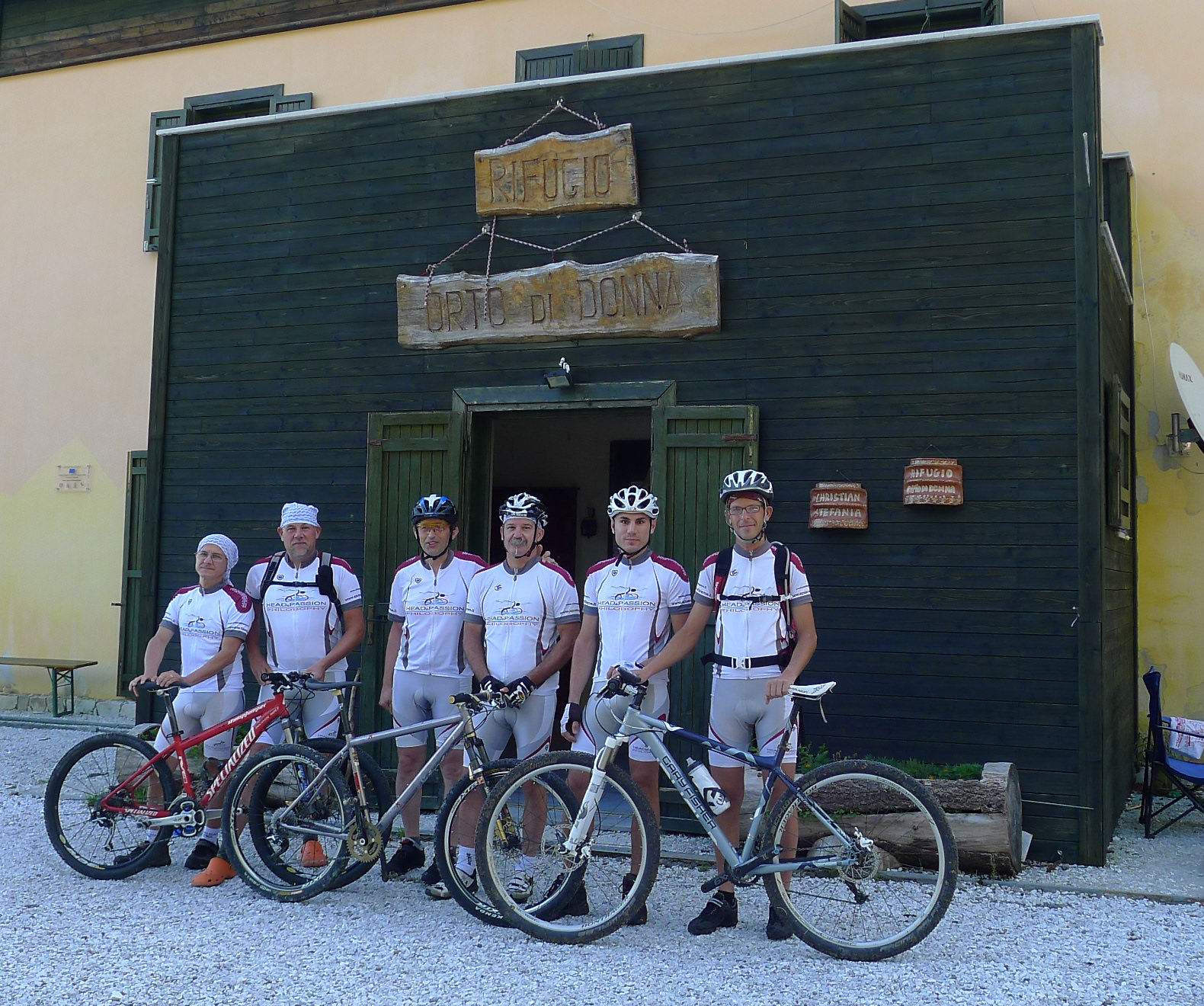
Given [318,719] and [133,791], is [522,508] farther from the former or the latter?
[133,791]

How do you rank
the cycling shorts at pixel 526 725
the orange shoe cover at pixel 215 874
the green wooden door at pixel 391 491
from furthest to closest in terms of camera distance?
1. the green wooden door at pixel 391 491
2. the orange shoe cover at pixel 215 874
3. the cycling shorts at pixel 526 725

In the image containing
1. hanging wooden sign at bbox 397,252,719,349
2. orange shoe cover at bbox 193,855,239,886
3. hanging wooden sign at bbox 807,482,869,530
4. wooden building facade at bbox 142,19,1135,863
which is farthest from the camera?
hanging wooden sign at bbox 397,252,719,349

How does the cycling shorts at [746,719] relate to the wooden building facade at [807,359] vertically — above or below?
below

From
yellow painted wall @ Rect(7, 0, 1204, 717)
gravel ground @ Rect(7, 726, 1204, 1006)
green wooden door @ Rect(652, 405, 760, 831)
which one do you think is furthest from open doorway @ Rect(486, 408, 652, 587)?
gravel ground @ Rect(7, 726, 1204, 1006)

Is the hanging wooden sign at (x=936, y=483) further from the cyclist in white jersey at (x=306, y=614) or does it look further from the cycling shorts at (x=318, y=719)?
the cycling shorts at (x=318, y=719)

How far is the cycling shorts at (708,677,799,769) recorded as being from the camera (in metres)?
4.78

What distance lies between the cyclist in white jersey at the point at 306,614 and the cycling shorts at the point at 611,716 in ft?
4.45

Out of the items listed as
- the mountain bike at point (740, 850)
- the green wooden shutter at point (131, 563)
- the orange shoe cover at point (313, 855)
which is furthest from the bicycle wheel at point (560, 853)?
the green wooden shutter at point (131, 563)

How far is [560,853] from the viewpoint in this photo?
15.0 feet

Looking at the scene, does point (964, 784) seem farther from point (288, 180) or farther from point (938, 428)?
point (288, 180)

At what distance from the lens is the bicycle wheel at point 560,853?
14.8 ft

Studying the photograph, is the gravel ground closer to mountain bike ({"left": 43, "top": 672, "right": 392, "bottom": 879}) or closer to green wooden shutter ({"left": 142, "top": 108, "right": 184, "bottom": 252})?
mountain bike ({"left": 43, "top": 672, "right": 392, "bottom": 879})

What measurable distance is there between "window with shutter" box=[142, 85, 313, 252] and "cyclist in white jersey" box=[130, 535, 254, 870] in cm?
625

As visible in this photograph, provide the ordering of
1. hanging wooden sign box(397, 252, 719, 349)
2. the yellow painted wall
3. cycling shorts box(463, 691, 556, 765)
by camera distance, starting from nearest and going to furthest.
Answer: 1. cycling shorts box(463, 691, 556, 765)
2. hanging wooden sign box(397, 252, 719, 349)
3. the yellow painted wall
